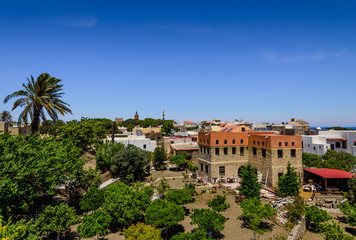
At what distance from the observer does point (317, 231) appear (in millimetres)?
18344

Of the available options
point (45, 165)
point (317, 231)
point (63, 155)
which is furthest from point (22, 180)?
point (317, 231)

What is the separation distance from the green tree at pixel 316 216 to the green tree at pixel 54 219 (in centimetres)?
1944

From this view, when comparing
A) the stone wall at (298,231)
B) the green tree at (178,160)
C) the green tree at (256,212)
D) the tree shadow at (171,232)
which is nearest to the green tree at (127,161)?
the green tree at (178,160)

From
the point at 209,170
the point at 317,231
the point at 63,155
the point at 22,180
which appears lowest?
the point at 317,231

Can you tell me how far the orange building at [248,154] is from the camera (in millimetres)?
29672

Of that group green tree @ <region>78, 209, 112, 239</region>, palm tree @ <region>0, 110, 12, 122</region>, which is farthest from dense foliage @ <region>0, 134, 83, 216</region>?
palm tree @ <region>0, 110, 12, 122</region>

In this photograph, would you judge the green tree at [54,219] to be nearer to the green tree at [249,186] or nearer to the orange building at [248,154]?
the green tree at [249,186]

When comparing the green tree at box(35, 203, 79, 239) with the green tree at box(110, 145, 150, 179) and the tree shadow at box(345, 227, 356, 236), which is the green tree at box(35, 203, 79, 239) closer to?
the green tree at box(110, 145, 150, 179)

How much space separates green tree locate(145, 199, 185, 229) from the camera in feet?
50.2

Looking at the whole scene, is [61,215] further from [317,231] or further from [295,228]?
[317,231]

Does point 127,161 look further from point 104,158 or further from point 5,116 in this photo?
point 5,116

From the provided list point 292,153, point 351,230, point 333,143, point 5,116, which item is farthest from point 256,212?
point 5,116

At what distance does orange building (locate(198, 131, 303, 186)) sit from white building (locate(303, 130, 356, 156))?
24.9 metres

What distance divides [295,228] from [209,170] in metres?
16.7
